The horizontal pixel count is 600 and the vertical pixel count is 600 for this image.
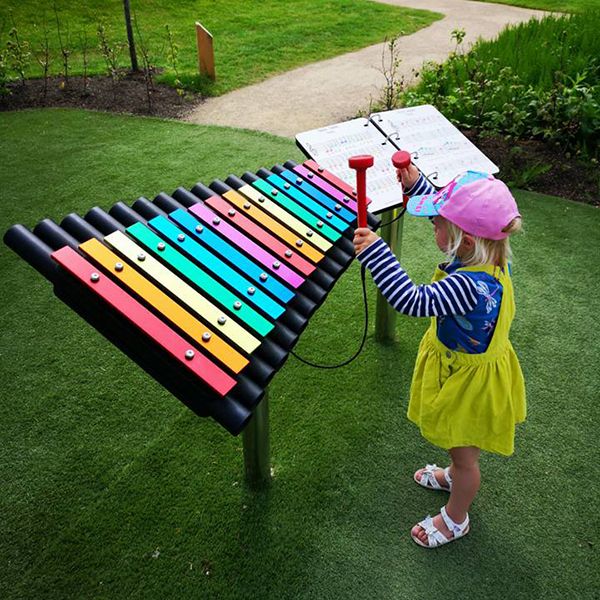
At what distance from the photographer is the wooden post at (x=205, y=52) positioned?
7.66 m

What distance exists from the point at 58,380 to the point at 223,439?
112 centimetres

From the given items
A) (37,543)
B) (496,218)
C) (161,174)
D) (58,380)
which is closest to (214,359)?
(496,218)

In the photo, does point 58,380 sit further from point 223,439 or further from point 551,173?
point 551,173

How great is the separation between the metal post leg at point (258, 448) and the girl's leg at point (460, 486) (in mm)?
728

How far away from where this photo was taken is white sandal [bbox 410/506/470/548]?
2459 mm

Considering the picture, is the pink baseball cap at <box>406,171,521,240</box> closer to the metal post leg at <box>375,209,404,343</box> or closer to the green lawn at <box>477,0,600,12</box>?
the metal post leg at <box>375,209,404,343</box>

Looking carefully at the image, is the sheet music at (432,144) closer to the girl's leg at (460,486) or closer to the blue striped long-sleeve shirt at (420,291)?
the blue striped long-sleeve shirt at (420,291)

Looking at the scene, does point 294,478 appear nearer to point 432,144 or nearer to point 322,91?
point 432,144

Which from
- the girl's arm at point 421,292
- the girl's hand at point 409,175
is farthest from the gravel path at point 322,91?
the girl's arm at point 421,292

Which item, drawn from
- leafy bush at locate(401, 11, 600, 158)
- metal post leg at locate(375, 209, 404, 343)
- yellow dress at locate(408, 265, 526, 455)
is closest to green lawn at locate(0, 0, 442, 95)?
leafy bush at locate(401, 11, 600, 158)

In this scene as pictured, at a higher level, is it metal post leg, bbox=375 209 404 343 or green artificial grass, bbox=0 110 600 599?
metal post leg, bbox=375 209 404 343

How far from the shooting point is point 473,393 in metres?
2.14

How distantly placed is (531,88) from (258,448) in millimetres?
5230

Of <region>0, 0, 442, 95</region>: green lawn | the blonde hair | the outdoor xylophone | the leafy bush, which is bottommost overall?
<region>0, 0, 442, 95</region>: green lawn
